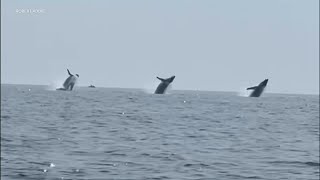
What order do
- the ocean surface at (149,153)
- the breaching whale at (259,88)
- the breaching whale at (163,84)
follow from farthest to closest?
the breaching whale at (259,88), the breaching whale at (163,84), the ocean surface at (149,153)

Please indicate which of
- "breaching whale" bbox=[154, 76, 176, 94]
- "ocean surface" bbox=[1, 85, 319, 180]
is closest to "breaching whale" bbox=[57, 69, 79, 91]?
→ "breaching whale" bbox=[154, 76, 176, 94]

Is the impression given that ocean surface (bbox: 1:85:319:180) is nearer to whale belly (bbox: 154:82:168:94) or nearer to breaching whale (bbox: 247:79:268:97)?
breaching whale (bbox: 247:79:268:97)

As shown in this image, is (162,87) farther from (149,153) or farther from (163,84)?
(149,153)

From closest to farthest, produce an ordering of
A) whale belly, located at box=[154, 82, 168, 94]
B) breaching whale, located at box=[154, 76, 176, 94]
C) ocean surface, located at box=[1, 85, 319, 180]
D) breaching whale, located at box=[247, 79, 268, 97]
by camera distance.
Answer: ocean surface, located at box=[1, 85, 319, 180], breaching whale, located at box=[154, 76, 176, 94], breaching whale, located at box=[247, 79, 268, 97], whale belly, located at box=[154, 82, 168, 94]

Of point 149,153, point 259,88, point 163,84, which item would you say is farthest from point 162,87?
A: point 149,153

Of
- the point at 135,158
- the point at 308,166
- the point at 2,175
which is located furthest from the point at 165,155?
the point at 2,175

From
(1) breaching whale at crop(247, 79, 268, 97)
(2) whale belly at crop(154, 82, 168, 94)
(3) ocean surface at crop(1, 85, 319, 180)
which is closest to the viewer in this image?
(3) ocean surface at crop(1, 85, 319, 180)

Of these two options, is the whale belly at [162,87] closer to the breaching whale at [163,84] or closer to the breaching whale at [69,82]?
the breaching whale at [163,84]

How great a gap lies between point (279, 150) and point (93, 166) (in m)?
9.34

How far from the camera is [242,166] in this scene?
19.4 meters

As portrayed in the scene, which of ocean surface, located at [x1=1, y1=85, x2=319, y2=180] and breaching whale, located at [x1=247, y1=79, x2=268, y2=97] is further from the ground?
breaching whale, located at [x1=247, y1=79, x2=268, y2=97]

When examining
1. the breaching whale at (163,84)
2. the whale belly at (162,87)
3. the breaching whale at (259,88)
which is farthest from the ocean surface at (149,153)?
the whale belly at (162,87)

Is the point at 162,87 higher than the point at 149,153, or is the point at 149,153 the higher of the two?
the point at 162,87

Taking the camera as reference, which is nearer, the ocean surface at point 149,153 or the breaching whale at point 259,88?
the ocean surface at point 149,153
